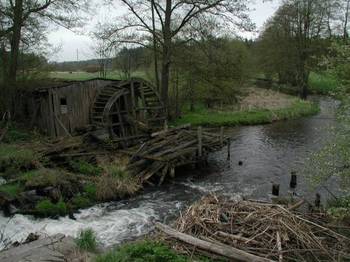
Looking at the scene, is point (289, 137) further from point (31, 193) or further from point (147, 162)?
point (31, 193)

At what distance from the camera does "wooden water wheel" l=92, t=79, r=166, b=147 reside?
60.1 feet

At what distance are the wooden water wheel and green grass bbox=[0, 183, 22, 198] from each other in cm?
613

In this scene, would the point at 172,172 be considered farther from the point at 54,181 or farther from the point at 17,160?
the point at 17,160

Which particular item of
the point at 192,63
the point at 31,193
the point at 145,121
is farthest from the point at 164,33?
the point at 31,193

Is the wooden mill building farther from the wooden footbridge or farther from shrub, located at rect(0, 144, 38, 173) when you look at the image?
shrub, located at rect(0, 144, 38, 173)

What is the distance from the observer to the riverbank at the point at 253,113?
28.2m

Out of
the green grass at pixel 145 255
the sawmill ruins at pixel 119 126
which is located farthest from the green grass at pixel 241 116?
the green grass at pixel 145 255

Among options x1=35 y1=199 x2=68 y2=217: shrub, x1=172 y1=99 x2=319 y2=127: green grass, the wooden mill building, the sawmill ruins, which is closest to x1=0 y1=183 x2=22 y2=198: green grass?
x1=35 y1=199 x2=68 y2=217: shrub

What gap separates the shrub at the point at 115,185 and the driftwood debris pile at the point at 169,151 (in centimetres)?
55

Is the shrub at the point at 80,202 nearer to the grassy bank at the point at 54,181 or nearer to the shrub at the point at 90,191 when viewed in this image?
the grassy bank at the point at 54,181

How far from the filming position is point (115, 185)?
523 inches

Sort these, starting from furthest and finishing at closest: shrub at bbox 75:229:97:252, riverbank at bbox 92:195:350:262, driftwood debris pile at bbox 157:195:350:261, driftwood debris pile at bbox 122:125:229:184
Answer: driftwood debris pile at bbox 122:125:229:184 < shrub at bbox 75:229:97:252 < driftwood debris pile at bbox 157:195:350:261 < riverbank at bbox 92:195:350:262

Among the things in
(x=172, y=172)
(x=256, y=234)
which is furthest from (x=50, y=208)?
(x=256, y=234)

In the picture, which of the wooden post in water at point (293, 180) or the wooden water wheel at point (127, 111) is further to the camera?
the wooden water wheel at point (127, 111)
